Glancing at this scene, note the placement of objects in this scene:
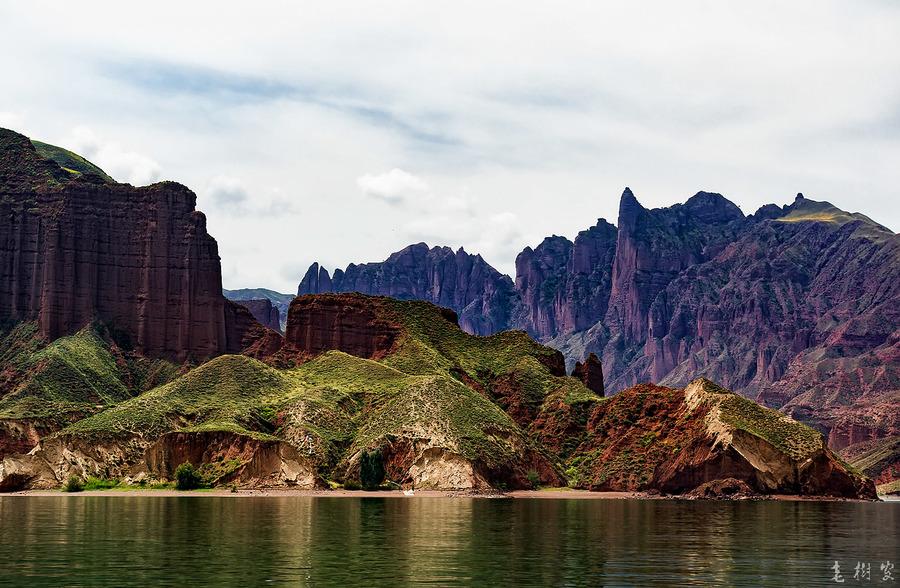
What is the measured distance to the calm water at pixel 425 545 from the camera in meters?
87.7

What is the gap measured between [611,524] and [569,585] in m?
63.7

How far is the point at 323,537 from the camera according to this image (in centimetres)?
11900

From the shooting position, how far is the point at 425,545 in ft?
366

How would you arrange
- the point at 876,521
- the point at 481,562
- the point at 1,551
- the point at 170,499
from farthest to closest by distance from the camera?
the point at 170,499
the point at 876,521
the point at 1,551
the point at 481,562

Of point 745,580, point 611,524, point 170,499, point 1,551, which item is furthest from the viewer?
point 170,499

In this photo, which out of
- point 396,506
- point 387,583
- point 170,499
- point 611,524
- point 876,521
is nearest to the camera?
point 387,583

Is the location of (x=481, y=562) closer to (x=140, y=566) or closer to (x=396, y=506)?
(x=140, y=566)

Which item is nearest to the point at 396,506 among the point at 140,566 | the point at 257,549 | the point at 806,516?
the point at 806,516

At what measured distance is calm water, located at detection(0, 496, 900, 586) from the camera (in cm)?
8769

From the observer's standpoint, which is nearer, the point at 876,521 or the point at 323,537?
the point at 323,537

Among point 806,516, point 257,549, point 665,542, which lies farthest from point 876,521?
point 257,549

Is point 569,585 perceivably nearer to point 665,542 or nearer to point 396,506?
point 665,542

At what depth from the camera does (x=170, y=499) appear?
651ft

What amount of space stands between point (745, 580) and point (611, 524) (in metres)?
57.5
